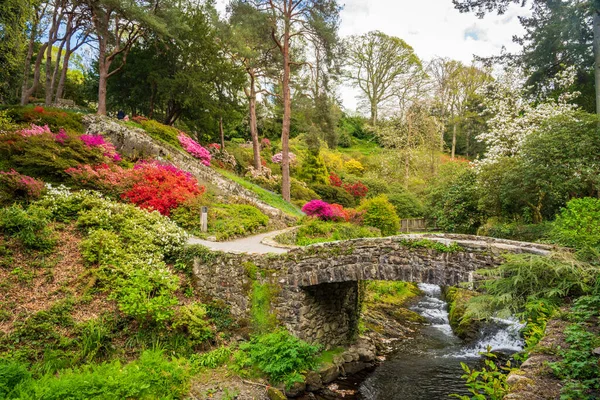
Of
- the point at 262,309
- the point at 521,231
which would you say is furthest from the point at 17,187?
the point at 521,231

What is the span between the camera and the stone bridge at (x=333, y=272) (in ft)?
23.2

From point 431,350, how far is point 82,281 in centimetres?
959

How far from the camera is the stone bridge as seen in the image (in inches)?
278

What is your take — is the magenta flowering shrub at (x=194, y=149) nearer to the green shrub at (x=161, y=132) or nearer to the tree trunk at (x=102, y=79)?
the green shrub at (x=161, y=132)

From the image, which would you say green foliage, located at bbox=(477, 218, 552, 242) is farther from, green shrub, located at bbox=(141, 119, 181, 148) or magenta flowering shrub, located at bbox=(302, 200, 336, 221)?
green shrub, located at bbox=(141, 119, 181, 148)

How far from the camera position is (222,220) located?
13.2m

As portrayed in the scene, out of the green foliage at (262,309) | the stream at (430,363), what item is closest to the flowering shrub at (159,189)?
the green foliage at (262,309)

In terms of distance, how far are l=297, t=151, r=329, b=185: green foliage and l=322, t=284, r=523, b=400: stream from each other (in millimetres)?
15733

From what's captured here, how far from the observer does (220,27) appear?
21391mm

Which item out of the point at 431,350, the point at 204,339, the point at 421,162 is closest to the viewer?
the point at 204,339

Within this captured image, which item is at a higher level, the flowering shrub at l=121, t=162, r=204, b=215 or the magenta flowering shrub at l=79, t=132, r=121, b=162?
the magenta flowering shrub at l=79, t=132, r=121, b=162

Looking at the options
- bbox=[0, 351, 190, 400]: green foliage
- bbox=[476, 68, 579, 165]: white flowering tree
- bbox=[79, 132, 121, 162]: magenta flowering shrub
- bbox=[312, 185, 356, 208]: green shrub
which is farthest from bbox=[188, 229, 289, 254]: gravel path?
bbox=[312, 185, 356, 208]: green shrub

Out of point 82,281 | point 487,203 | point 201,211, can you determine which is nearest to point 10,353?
point 82,281

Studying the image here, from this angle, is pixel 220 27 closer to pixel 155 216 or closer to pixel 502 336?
pixel 155 216
